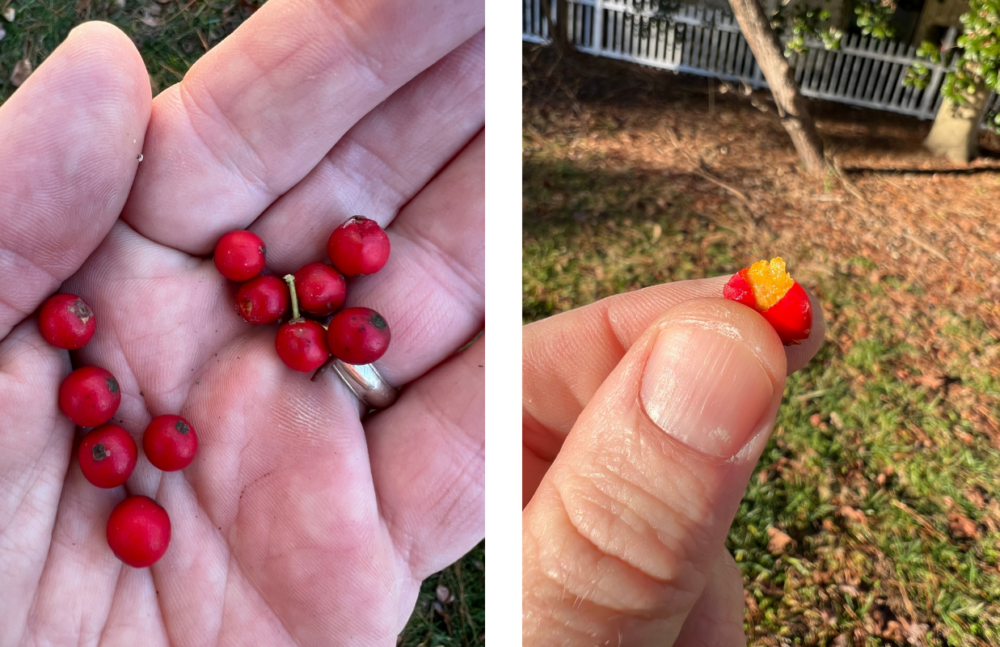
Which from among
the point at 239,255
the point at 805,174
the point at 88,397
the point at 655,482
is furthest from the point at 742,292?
the point at 805,174

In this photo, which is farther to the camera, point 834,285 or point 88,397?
point 834,285

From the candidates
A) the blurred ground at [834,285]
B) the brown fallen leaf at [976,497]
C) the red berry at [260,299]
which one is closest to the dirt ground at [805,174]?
the blurred ground at [834,285]

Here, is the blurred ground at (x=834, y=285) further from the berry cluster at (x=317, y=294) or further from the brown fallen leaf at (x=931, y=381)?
the berry cluster at (x=317, y=294)

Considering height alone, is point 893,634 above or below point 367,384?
below

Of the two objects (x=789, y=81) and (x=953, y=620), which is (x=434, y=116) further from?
(x=953, y=620)

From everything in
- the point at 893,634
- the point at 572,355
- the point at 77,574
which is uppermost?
the point at 572,355

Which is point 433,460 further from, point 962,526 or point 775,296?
point 962,526

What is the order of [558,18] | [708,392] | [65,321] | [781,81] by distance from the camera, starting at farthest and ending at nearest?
[781,81] < [558,18] < [65,321] < [708,392]
